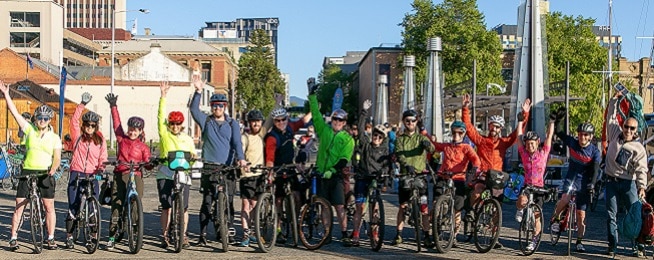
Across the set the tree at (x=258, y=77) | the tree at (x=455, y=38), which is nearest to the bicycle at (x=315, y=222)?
the tree at (x=455, y=38)

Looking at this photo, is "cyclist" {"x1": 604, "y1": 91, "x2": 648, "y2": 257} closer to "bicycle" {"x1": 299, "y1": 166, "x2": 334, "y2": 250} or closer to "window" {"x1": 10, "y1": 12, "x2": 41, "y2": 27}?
"bicycle" {"x1": 299, "y1": 166, "x2": 334, "y2": 250}

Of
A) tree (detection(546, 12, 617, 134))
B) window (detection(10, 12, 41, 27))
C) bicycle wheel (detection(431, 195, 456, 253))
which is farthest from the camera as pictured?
window (detection(10, 12, 41, 27))

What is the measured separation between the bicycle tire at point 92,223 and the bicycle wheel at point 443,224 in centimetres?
385

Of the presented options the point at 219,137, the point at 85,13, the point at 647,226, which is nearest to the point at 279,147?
the point at 219,137

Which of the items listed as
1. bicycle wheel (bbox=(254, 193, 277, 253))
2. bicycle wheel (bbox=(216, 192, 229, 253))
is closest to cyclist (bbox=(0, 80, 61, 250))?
bicycle wheel (bbox=(216, 192, 229, 253))

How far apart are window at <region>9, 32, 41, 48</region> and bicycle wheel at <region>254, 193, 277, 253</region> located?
92.6 m

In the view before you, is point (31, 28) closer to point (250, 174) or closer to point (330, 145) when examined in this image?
point (250, 174)

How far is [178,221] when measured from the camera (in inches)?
425

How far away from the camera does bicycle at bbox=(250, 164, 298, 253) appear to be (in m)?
11.0

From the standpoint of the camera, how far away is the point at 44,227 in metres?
11.5

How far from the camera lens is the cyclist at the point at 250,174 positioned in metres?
11.7

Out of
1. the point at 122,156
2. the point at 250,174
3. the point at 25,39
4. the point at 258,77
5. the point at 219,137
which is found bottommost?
the point at 250,174

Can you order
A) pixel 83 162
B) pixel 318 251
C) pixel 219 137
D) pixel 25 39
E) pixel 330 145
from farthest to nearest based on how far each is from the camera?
pixel 25 39 < pixel 330 145 < pixel 219 137 < pixel 83 162 < pixel 318 251

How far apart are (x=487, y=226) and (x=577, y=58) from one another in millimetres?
68736
